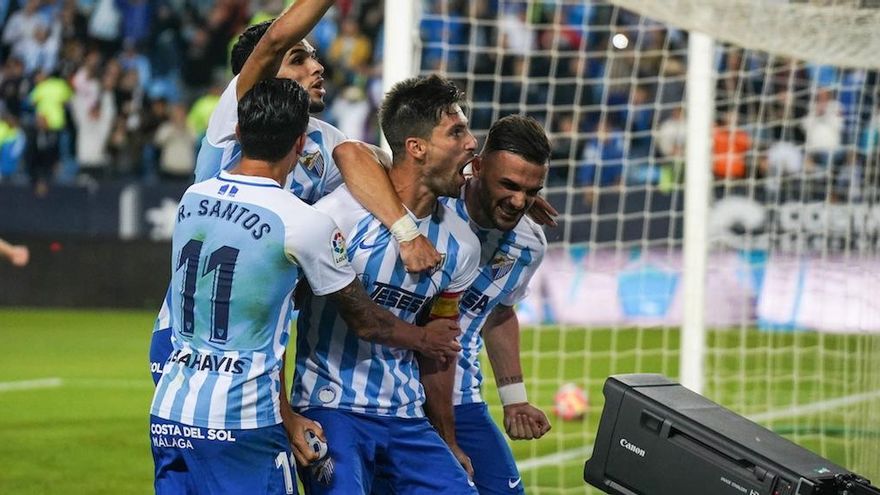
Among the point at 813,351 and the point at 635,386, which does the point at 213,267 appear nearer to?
the point at 635,386

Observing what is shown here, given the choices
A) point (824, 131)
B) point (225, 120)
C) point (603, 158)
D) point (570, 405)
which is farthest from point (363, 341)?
point (603, 158)

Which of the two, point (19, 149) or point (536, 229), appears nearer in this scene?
point (536, 229)

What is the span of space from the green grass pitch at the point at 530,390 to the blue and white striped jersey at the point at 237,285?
155 inches

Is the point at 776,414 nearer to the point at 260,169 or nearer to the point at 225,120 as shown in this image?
the point at 225,120

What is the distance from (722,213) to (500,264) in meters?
8.94

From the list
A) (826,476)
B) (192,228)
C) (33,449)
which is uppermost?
(192,228)

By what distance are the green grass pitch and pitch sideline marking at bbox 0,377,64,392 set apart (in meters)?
0.02

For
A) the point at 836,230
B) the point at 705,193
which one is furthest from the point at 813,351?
the point at 705,193

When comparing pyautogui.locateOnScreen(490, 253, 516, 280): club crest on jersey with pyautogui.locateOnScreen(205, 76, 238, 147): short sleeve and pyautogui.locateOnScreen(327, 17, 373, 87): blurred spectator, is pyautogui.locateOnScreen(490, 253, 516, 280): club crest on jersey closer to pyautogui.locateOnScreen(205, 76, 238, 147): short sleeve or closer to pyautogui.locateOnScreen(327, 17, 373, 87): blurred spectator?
pyautogui.locateOnScreen(205, 76, 238, 147): short sleeve

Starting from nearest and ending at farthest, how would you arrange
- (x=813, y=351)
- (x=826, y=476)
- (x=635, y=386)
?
(x=826, y=476), (x=635, y=386), (x=813, y=351)

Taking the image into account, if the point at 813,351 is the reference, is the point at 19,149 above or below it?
above

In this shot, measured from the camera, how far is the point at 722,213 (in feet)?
44.8

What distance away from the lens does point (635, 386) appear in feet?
14.6

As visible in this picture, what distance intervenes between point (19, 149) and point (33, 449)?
939 cm
